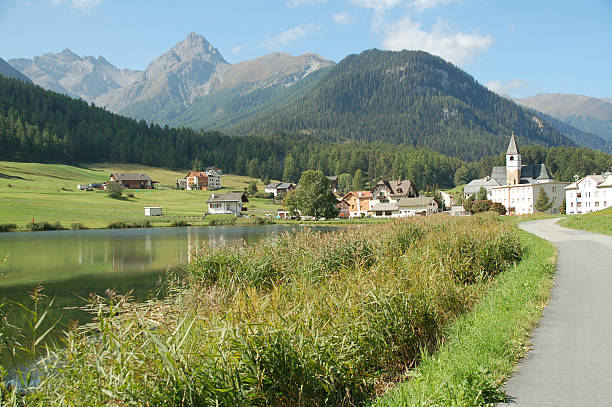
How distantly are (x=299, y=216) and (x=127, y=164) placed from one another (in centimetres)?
11152

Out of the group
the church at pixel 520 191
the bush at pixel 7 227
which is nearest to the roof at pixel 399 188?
the church at pixel 520 191

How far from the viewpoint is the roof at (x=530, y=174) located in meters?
140

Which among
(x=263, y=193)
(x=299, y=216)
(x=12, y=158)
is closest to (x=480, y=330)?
(x=299, y=216)

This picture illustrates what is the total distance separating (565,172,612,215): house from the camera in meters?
77.6

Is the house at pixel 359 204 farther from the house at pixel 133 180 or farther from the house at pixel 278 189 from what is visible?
the house at pixel 133 180

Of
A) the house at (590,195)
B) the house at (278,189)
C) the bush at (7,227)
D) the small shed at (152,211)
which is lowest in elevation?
the bush at (7,227)

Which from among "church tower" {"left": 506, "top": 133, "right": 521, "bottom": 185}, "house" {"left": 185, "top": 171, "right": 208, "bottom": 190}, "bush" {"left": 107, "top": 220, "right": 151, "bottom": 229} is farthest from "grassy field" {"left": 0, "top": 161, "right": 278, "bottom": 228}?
"church tower" {"left": 506, "top": 133, "right": 521, "bottom": 185}

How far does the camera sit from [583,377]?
596 cm

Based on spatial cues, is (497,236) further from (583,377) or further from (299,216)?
(299,216)

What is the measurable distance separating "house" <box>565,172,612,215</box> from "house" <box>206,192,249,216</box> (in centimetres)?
7219

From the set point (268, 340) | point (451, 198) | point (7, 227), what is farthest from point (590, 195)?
point (7, 227)

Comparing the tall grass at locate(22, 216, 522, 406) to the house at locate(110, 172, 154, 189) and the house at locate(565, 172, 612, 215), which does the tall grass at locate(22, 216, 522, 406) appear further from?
the house at locate(110, 172, 154, 189)

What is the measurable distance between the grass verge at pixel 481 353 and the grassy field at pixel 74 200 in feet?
228

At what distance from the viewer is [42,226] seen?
63031 millimetres
